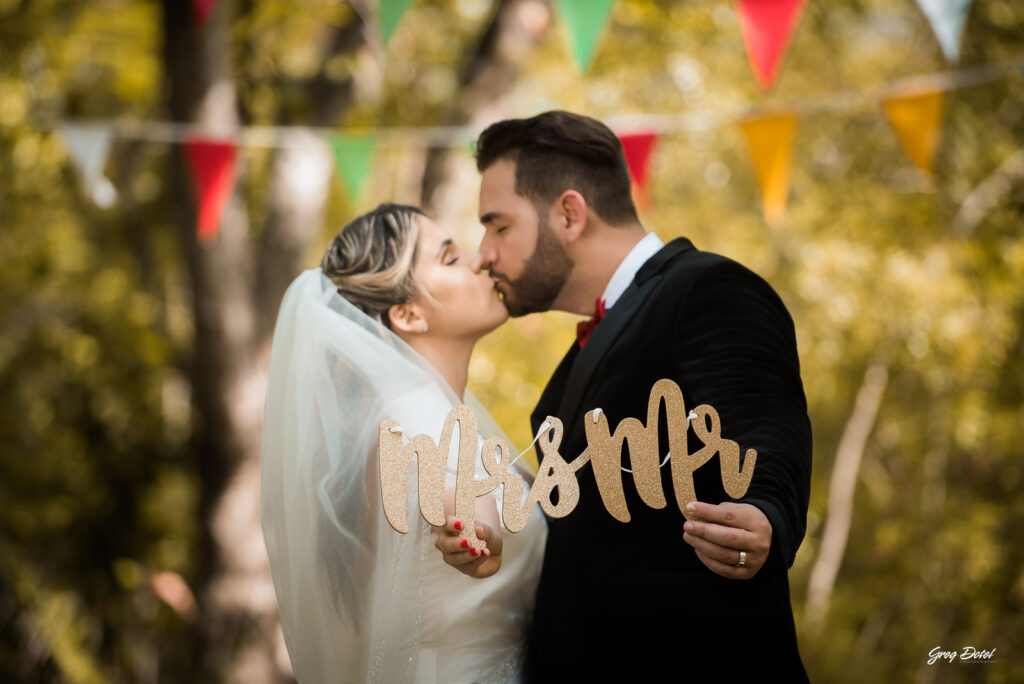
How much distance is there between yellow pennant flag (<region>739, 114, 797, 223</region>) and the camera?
174 inches

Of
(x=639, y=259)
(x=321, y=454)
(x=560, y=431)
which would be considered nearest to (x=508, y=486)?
(x=560, y=431)

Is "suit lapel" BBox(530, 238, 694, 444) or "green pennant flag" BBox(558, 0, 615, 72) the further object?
"green pennant flag" BBox(558, 0, 615, 72)

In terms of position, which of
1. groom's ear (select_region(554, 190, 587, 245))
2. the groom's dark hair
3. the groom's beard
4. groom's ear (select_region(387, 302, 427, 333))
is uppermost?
the groom's dark hair

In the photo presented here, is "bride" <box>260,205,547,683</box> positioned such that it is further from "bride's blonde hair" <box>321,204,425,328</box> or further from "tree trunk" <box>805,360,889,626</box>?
"tree trunk" <box>805,360,889,626</box>

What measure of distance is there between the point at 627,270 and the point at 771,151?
2588 mm

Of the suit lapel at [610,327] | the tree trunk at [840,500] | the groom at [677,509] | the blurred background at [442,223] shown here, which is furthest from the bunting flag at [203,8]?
the tree trunk at [840,500]

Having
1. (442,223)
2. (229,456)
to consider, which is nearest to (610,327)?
(442,223)

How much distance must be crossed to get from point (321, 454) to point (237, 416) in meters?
3.26

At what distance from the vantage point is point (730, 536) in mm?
1509

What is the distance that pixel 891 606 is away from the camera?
7398 mm

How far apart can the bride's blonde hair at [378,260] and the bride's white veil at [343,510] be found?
0.16 metres

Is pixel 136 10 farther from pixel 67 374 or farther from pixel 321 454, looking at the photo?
pixel 321 454

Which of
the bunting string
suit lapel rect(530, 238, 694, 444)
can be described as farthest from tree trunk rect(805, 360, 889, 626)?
suit lapel rect(530, 238, 694, 444)

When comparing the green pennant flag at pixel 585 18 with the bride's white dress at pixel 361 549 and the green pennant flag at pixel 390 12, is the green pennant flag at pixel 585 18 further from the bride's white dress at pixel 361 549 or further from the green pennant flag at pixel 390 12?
the bride's white dress at pixel 361 549
